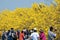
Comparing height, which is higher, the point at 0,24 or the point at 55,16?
the point at 55,16

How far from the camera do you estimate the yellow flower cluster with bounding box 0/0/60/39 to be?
31769mm

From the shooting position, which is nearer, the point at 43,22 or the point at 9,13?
the point at 43,22

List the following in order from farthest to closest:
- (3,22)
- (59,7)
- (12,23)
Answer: (3,22) < (12,23) < (59,7)

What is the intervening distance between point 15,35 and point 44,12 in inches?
509

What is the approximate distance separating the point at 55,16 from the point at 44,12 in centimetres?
859

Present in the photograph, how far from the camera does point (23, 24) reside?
55406 mm

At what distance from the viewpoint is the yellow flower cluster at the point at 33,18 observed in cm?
3177

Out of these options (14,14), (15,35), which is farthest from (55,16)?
(14,14)

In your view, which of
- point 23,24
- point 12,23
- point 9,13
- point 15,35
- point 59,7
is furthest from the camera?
point 9,13

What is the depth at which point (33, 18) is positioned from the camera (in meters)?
49.2

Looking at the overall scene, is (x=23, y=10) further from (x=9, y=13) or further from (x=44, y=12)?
(x=44, y=12)

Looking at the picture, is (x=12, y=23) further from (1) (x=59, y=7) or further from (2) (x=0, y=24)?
(1) (x=59, y=7)

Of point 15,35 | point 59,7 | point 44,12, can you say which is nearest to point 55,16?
point 59,7

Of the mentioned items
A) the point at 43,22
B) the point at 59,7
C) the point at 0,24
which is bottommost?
the point at 0,24
